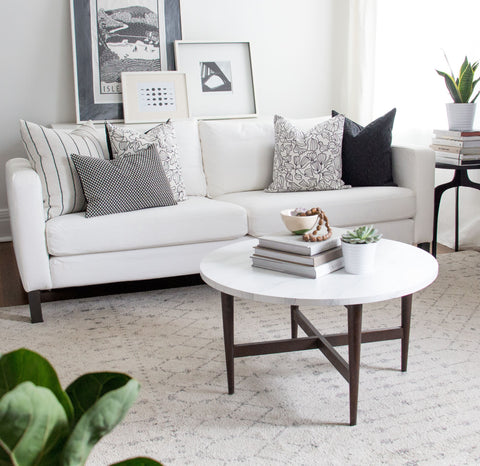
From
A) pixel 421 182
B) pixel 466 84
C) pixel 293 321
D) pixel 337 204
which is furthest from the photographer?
pixel 466 84

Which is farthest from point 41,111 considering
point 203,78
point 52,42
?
point 203,78

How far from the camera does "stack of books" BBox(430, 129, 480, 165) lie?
3244mm

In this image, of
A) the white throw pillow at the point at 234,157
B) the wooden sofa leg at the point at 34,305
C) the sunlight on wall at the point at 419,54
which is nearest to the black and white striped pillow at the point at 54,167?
the wooden sofa leg at the point at 34,305

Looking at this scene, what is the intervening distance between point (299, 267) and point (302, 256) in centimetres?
3

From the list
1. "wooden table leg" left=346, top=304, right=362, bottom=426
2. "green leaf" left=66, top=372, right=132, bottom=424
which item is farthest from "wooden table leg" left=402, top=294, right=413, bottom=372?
"green leaf" left=66, top=372, right=132, bottom=424

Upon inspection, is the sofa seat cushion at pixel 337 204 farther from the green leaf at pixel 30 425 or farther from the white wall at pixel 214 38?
the green leaf at pixel 30 425

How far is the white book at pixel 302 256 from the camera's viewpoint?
1.78 metres

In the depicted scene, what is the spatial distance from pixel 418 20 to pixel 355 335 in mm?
2839

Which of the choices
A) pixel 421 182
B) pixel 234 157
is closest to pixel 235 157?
pixel 234 157

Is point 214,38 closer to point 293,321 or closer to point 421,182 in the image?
point 421,182

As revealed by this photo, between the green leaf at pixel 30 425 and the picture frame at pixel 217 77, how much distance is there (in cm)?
399

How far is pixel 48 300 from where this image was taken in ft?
9.46

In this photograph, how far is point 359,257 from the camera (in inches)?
69.6

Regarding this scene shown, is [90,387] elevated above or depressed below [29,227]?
above
